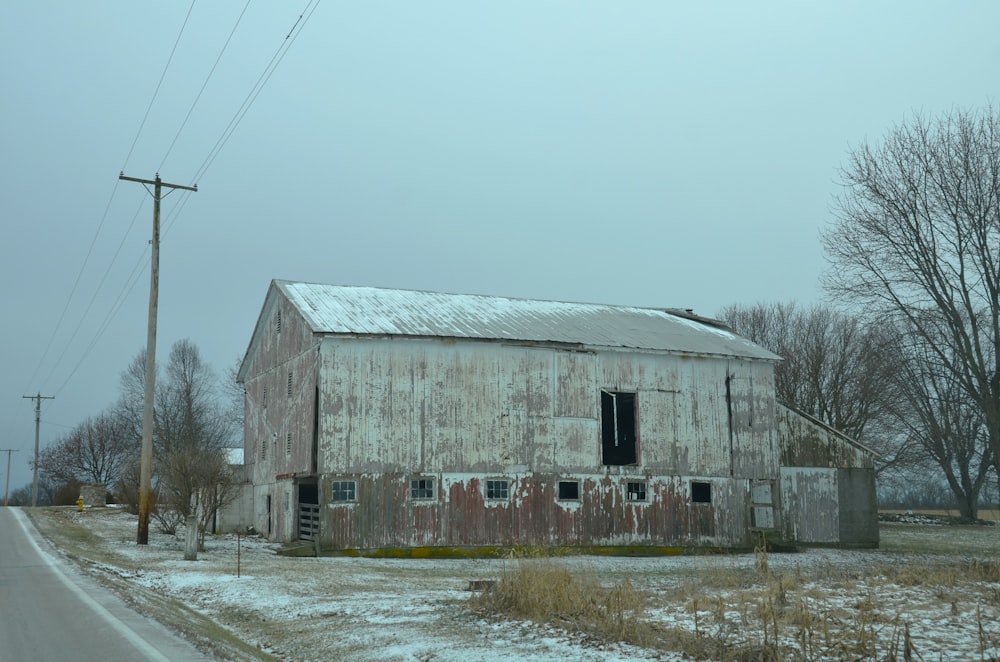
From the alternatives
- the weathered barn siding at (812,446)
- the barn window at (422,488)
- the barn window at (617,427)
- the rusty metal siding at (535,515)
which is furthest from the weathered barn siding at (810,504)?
the barn window at (422,488)

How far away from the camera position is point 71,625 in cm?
1138

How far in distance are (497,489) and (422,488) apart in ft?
8.09

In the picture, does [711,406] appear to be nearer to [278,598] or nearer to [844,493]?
[844,493]

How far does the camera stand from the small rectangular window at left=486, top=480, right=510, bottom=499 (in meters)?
28.5

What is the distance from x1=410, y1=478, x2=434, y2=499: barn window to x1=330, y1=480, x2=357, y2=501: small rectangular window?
184 cm

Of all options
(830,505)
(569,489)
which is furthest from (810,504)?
(569,489)

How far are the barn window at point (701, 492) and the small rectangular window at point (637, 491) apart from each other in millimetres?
2033

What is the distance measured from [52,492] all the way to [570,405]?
80.7m

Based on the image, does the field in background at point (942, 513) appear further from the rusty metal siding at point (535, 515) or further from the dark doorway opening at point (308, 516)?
the dark doorway opening at point (308, 516)

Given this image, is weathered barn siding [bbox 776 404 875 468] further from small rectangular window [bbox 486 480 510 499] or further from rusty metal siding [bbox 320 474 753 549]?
small rectangular window [bbox 486 480 510 499]

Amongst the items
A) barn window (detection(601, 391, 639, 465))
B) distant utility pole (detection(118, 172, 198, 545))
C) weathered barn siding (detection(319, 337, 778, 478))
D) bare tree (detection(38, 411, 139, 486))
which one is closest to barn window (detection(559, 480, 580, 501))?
weathered barn siding (detection(319, 337, 778, 478))

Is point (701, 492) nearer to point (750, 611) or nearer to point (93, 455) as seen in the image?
point (750, 611)

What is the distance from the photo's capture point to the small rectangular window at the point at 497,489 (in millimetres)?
28516

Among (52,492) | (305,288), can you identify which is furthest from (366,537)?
(52,492)
